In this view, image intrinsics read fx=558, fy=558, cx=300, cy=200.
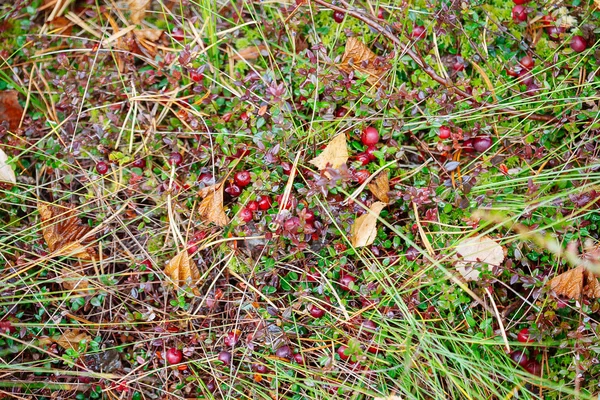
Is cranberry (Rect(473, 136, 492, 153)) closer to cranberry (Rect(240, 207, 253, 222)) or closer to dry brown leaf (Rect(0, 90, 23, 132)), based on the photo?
cranberry (Rect(240, 207, 253, 222))

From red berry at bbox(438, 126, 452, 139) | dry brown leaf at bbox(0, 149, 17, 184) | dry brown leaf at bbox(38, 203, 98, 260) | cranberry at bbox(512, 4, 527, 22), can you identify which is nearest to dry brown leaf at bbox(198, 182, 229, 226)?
dry brown leaf at bbox(38, 203, 98, 260)

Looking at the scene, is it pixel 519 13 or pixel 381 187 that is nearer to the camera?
pixel 381 187

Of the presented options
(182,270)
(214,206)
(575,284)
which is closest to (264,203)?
(214,206)

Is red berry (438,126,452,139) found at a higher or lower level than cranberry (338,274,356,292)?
higher

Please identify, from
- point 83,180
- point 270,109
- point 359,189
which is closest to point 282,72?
point 270,109

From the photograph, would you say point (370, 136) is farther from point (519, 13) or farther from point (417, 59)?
point (519, 13)

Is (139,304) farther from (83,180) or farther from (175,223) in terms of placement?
(83,180)
